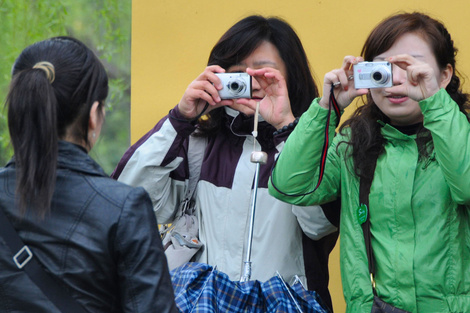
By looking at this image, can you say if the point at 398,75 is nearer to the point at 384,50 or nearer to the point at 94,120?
the point at 384,50

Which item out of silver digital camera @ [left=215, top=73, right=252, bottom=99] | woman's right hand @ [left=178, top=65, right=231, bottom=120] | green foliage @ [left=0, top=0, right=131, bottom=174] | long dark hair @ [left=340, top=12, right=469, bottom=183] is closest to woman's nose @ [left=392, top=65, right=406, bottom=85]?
long dark hair @ [left=340, top=12, right=469, bottom=183]

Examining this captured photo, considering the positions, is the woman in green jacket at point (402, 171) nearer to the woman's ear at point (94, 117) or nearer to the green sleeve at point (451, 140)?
the green sleeve at point (451, 140)

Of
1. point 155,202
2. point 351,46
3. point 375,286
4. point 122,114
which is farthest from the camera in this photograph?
point 122,114

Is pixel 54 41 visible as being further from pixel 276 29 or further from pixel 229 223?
pixel 276 29

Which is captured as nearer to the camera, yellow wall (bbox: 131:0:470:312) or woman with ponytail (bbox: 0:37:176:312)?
A: woman with ponytail (bbox: 0:37:176:312)

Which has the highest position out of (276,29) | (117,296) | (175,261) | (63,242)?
(276,29)

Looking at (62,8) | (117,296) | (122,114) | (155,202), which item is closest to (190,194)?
(155,202)

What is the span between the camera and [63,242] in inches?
68.6

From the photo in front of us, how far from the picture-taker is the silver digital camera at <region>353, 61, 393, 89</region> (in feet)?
7.55

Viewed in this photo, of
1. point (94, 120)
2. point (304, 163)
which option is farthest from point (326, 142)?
point (94, 120)

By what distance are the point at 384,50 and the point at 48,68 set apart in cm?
109

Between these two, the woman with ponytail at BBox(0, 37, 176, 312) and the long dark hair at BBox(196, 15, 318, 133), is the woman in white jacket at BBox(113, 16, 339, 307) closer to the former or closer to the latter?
the long dark hair at BBox(196, 15, 318, 133)

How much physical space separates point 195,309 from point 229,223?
41 cm

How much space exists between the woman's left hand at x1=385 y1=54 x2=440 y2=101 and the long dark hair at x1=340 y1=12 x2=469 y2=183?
0.14 metres
